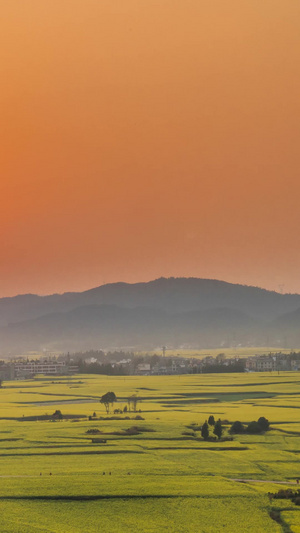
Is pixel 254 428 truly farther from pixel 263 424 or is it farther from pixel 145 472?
pixel 145 472

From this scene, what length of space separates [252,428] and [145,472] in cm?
1817

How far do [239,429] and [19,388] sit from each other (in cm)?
6213

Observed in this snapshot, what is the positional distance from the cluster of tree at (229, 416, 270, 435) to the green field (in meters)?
0.96

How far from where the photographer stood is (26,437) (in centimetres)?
5844

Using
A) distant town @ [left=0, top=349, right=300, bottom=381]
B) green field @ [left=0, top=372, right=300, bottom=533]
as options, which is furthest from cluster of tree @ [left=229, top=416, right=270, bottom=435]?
distant town @ [left=0, top=349, right=300, bottom=381]

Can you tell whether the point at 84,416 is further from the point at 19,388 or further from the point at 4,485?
the point at 19,388

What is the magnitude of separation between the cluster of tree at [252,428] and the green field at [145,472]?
96cm

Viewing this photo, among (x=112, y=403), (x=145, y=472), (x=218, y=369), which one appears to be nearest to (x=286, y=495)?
(x=145, y=472)

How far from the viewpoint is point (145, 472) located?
45.0 meters

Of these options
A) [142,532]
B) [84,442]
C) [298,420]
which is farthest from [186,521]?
[298,420]

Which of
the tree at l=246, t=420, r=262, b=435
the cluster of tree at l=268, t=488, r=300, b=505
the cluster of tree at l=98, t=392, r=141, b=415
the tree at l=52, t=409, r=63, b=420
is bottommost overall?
the cluster of tree at l=268, t=488, r=300, b=505

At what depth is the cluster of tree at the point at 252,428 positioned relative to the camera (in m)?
60.6

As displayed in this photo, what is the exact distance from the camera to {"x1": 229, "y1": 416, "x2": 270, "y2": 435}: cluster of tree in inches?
2384

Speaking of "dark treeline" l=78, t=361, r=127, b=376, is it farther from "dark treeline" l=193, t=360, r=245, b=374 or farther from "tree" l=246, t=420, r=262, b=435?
"tree" l=246, t=420, r=262, b=435
